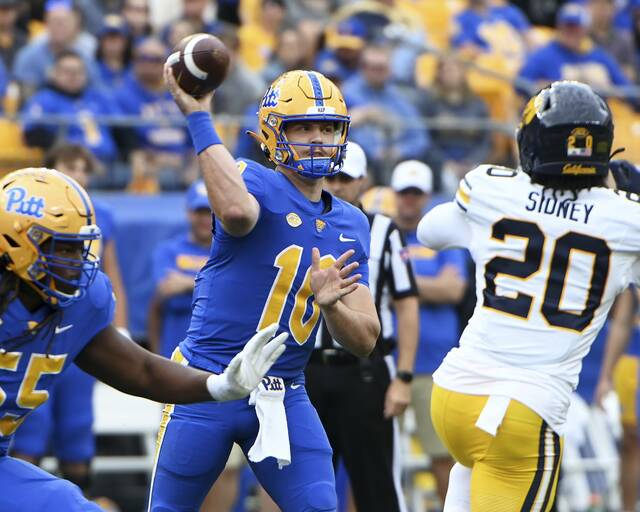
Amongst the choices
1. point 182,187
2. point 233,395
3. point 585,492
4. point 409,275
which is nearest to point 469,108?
point 182,187

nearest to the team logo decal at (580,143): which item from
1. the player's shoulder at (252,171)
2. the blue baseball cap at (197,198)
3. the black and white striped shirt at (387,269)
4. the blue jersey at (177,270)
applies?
the player's shoulder at (252,171)

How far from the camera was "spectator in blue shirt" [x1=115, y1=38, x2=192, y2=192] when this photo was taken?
966 cm

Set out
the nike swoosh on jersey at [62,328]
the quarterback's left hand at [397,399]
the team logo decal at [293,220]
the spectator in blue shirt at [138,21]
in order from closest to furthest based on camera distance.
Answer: the nike swoosh on jersey at [62,328]
the team logo decal at [293,220]
the quarterback's left hand at [397,399]
the spectator in blue shirt at [138,21]

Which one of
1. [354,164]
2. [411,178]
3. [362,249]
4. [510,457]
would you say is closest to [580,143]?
[362,249]

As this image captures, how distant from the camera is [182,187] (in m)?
9.79

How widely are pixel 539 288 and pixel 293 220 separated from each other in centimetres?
93

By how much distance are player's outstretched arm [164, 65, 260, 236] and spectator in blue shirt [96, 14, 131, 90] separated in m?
5.95

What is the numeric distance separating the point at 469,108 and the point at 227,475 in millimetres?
4414

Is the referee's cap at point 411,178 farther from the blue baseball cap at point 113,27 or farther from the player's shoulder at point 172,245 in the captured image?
the blue baseball cap at point 113,27

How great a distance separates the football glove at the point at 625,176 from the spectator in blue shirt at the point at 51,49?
5.52 m

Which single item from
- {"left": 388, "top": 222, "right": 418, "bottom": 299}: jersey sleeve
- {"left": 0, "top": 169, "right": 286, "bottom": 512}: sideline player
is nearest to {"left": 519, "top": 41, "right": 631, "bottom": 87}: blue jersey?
{"left": 388, "top": 222, "right": 418, "bottom": 299}: jersey sleeve

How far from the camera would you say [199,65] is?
455 cm

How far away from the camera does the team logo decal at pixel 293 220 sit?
4.80 meters

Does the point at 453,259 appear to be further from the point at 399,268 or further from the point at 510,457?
the point at 510,457
